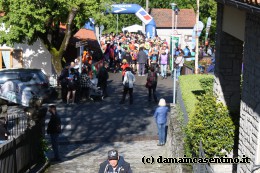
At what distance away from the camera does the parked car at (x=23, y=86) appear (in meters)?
21.5

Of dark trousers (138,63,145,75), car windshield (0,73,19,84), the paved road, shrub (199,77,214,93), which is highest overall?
shrub (199,77,214,93)

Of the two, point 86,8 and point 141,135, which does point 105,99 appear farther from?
point 141,135

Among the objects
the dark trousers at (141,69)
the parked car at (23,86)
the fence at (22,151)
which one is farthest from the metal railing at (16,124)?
the dark trousers at (141,69)

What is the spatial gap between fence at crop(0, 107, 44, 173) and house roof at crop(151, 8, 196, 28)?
46483 mm

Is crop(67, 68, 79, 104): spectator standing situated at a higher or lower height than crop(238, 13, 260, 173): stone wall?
lower

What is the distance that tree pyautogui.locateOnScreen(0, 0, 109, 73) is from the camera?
23.2 m

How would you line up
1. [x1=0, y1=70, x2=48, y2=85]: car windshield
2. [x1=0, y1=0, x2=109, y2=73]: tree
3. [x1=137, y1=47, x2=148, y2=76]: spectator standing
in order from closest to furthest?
[x1=0, y1=70, x2=48, y2=85]: car windshield → [x1=0, y1=0, x2=109, y2=73]: tree → [x1=137, y1=47, x2=148, y2=76]: spectator standing

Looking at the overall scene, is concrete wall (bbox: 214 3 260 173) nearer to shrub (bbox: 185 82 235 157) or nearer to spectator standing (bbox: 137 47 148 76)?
shrub (bbox: 185 82 235 157)

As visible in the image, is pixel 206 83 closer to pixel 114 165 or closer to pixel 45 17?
pixel 114 165

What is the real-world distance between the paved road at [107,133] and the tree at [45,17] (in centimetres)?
342

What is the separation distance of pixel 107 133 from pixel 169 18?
43.2 m

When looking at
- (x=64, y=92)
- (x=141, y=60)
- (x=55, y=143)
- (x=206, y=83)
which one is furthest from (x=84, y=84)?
(x=55, y=143)

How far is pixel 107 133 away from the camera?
58.2 ft

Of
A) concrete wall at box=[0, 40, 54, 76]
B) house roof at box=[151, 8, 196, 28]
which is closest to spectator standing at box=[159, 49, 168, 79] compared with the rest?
concrete wall at box=[0, 40, 54, 76]
